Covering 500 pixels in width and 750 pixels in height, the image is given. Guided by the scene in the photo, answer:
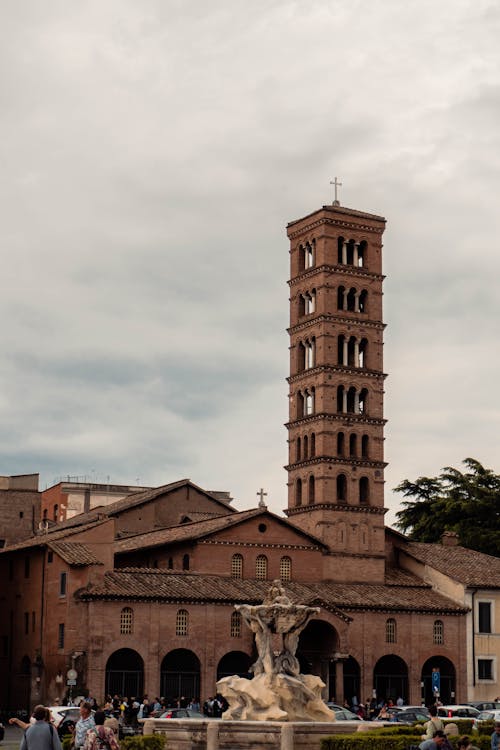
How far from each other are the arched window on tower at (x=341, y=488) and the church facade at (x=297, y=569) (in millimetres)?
87

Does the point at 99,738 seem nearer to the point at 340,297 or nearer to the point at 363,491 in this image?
the point at 363,491

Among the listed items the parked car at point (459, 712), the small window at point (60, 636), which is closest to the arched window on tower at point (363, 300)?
the small window at point (60, 636)

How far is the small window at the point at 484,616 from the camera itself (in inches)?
2990

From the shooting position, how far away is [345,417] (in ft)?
255

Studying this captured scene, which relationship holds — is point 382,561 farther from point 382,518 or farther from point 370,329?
point 370,329

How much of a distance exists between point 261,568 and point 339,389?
1153cm

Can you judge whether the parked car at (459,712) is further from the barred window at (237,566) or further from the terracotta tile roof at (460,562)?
the terracotta tile roof at (460,562)

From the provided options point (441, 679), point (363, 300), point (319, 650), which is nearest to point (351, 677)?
point (319, 650)

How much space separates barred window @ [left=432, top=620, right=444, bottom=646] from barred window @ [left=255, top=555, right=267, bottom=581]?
9490 millimetres

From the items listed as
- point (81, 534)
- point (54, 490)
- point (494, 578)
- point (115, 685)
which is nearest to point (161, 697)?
point (115, 685)

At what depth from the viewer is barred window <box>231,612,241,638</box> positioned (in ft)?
223

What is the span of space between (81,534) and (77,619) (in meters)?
4.51

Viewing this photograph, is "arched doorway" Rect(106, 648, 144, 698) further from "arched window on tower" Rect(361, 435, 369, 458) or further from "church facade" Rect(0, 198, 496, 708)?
"arched window on tower" Rect(361, 435, 369, 458)

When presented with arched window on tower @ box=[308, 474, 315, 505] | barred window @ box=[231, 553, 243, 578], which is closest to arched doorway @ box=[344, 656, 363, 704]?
barred window @ box=[231, 553, 243, 578]
